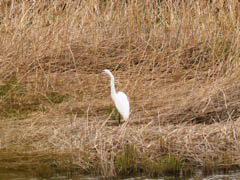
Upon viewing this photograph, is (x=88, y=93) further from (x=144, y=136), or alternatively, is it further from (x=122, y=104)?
(x=144, y=136)

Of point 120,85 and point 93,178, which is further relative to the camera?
point 120,85

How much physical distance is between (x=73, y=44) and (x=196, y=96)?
6.92 ft

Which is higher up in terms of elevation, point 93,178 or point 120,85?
point 120,85

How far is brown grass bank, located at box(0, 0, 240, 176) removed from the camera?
525 cm

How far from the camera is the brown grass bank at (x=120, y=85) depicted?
525 centimetres

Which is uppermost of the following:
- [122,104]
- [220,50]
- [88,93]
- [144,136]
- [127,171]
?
[220,50]

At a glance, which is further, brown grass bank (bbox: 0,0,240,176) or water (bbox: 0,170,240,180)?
brown grass bank (bbox: 0,0,240,176)

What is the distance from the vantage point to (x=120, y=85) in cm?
742

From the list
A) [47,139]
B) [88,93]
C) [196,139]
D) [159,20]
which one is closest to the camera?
[196,139]

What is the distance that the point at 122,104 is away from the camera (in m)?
6.02

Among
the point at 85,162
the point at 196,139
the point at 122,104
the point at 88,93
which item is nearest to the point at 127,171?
Result: the point at 85,162

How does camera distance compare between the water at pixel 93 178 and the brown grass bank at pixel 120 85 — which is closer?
the water at pixel 93 178

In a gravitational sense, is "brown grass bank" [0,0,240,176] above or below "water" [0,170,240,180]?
above

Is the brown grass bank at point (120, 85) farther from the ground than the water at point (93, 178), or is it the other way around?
the brown grass bank at point (120, 85)
